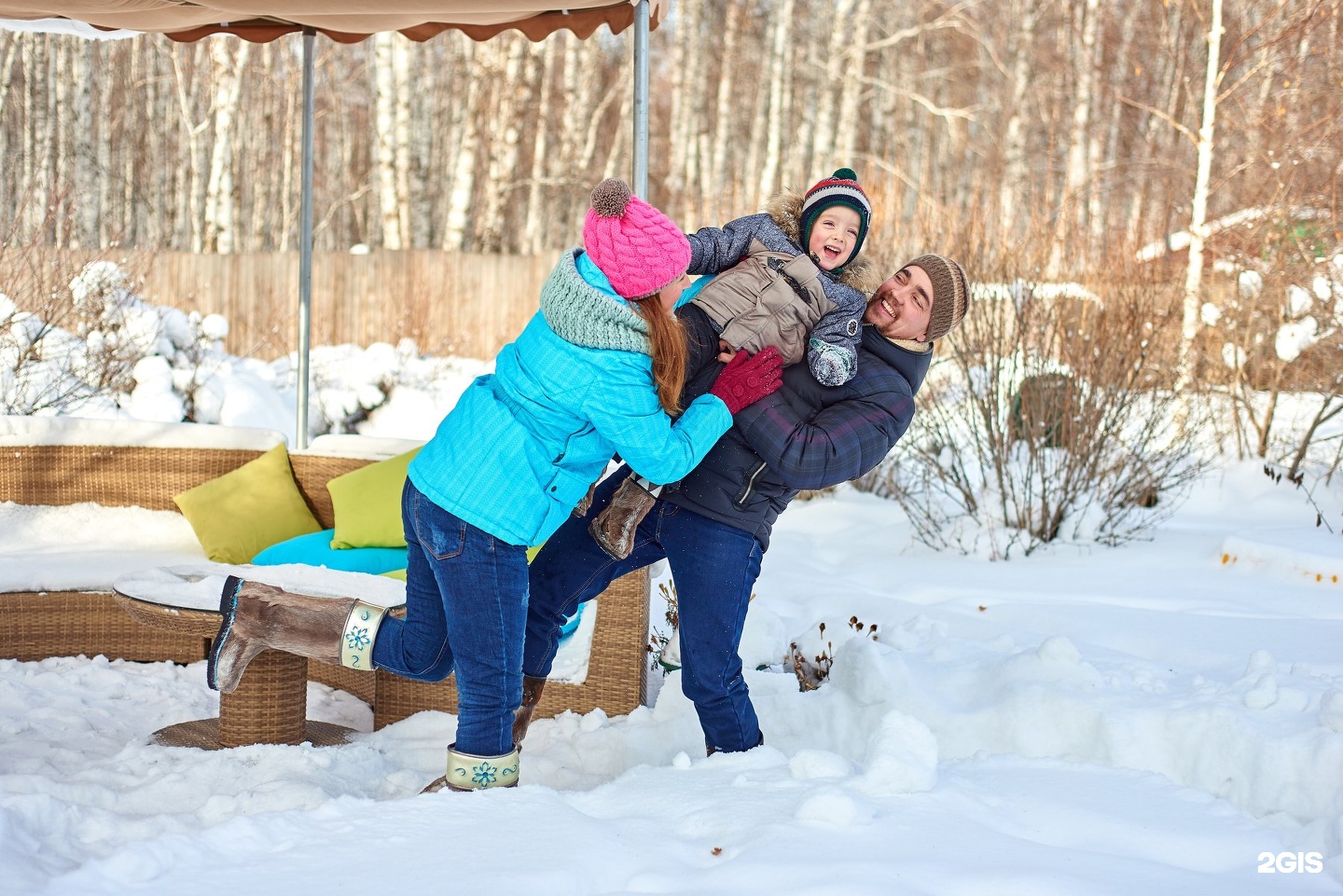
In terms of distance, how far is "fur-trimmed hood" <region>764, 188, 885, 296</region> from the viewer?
296 centimetres

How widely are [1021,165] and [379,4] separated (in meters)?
14.7

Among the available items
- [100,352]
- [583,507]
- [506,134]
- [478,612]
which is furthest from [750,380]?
[506,134]

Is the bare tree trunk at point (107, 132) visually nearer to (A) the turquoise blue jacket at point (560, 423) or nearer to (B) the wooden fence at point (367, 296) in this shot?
(B) the wooden fence at point (367, 296)

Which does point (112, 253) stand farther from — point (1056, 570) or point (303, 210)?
point (1056, 570)

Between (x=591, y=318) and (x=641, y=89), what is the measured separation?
1.88m

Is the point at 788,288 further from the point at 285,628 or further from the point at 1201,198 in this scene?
the point at 1201,198

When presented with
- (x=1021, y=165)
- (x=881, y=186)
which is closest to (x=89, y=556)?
(x=881, y=186)

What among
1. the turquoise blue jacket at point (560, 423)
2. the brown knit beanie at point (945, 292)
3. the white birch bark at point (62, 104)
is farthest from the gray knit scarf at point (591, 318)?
the white birch bark at point (62, 104)

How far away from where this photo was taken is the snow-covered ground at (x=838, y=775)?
2.14 metres

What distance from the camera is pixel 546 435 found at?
2660 millimetres

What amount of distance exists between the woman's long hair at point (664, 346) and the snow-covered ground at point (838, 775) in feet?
2.89

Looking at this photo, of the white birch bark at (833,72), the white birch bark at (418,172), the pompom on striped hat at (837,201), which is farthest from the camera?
the white birch bark at (833,72)

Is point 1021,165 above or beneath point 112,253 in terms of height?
above

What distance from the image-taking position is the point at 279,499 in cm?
468
